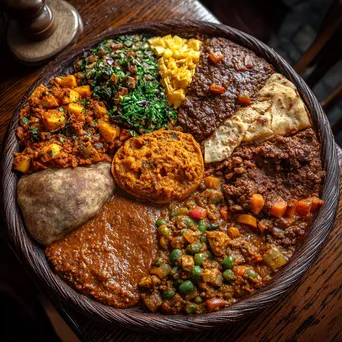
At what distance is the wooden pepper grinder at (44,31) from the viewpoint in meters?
3.86

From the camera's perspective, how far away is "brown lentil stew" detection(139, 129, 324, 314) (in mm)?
2992

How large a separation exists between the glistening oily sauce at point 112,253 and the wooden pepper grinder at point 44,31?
1780 millimetres

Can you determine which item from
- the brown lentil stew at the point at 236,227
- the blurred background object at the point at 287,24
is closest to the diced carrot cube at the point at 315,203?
the brown lentil stew at the point at 236,227

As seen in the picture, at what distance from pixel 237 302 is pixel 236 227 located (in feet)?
1.91

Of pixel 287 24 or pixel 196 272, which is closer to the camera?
pixel 196 272

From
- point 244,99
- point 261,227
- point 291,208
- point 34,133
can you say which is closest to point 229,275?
point 261,227

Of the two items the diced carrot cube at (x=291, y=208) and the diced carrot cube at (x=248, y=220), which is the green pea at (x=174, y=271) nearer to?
the diced carrot cube at (x=248, y=220)

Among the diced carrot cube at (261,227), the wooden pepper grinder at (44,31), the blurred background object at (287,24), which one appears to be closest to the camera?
the diced carrot cube at (261,227)

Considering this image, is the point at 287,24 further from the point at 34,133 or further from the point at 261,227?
the point at 34,133

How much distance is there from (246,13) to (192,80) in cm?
251

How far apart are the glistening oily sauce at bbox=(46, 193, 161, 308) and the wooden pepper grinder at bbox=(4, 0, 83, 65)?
5.84 ft

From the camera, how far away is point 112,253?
314 centimetres

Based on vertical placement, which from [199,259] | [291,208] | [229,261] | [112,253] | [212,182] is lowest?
[112,253]

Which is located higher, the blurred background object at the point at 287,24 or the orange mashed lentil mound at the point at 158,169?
the blurred background object at the point at 287,24
